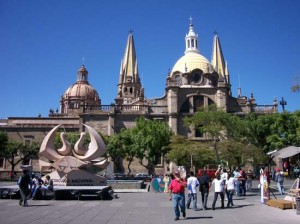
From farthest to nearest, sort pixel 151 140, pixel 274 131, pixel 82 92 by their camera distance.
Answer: pixel 82 92
pixel 274 131
pixel 151 140

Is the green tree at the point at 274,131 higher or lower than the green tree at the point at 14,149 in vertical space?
higher

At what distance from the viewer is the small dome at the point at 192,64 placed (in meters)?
61.4

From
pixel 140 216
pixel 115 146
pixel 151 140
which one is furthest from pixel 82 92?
pixel 140 216

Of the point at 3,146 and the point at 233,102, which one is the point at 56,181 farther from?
the point at 233,102

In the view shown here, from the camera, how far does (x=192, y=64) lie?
62188mm

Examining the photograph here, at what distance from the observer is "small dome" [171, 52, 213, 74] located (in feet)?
202

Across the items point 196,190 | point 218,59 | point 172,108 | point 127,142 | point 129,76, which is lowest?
point 196,190

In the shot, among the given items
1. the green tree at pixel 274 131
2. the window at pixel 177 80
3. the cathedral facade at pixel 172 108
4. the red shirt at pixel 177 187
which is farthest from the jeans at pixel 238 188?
the window at pixel 177 80

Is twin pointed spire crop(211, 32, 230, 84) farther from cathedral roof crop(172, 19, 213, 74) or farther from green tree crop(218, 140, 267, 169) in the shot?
green tree crop(218, 140, 267, 169)

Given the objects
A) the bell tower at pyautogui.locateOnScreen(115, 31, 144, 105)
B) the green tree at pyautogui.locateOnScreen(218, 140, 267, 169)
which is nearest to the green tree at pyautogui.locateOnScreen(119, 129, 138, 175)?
the green tree at pyautogui.locateOnScreen(218, 140, 267, 169)

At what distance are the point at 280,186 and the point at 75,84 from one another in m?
74.8

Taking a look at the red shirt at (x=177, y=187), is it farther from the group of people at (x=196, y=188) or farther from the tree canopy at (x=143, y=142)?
the tree canopy at (x=143, y=142)

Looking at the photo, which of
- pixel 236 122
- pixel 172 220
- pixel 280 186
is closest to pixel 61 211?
pixel 172 220

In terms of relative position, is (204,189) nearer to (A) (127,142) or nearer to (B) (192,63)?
(A) (127,142)
